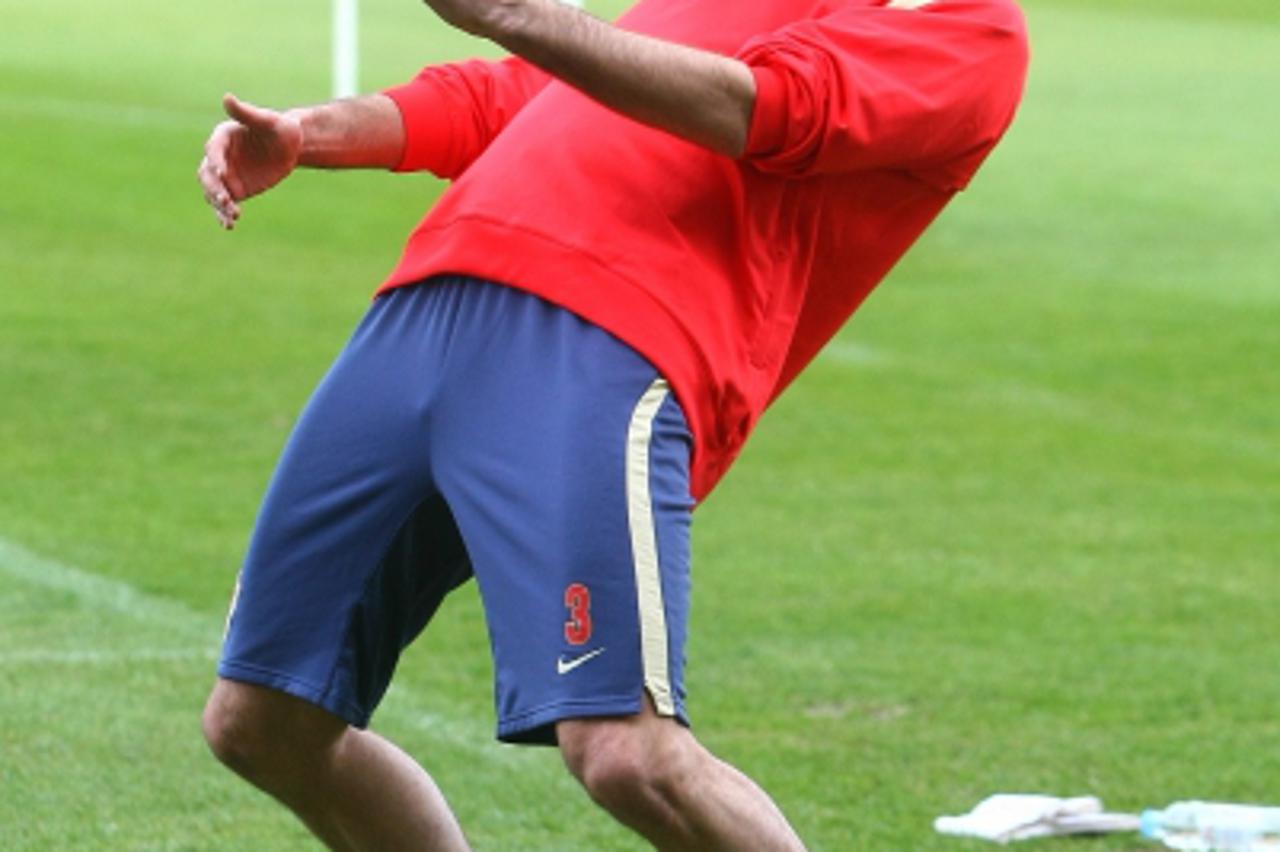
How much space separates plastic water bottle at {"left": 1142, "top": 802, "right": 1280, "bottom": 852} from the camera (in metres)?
5.59

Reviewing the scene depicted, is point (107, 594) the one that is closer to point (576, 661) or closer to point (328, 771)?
point (328, 771)

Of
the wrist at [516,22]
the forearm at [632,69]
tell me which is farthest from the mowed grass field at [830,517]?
the wrist at [516,22]

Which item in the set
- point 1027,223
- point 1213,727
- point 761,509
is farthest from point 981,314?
point 1213,727

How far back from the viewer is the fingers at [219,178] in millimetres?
4250

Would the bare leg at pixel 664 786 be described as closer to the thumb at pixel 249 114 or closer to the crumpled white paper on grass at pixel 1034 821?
the thumb at pixel 249 114

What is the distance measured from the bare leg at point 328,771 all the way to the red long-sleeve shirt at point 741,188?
0.70 meters

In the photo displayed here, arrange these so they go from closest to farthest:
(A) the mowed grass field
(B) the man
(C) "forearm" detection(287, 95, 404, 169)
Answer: (B) the man
(C) "forearm" detection(287, 95, 404, 169)
(A) the mowed grass field

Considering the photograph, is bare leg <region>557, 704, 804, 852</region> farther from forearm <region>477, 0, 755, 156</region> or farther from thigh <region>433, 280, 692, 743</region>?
forearm <region>477, 0, 755, 156</region>

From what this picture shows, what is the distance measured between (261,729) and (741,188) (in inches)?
44.8

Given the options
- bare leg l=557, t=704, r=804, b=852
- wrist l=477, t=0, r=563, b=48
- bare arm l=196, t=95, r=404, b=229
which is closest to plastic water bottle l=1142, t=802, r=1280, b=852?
bare leg l=557, t=704, r=804, b=852

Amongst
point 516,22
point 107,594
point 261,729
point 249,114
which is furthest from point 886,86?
point 107,594

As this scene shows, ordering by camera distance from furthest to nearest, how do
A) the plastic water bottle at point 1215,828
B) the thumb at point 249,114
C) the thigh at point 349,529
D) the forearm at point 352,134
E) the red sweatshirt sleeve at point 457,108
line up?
the plastic water bottle at point 1215,828
the red sweatshirt sleeve at point 457,108
the forearm at point 352,134
the thumb at point 249,114
the thigh at point 349,529

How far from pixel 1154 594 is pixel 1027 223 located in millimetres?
10930

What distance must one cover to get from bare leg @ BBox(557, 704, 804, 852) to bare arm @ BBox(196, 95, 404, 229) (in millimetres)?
1031
